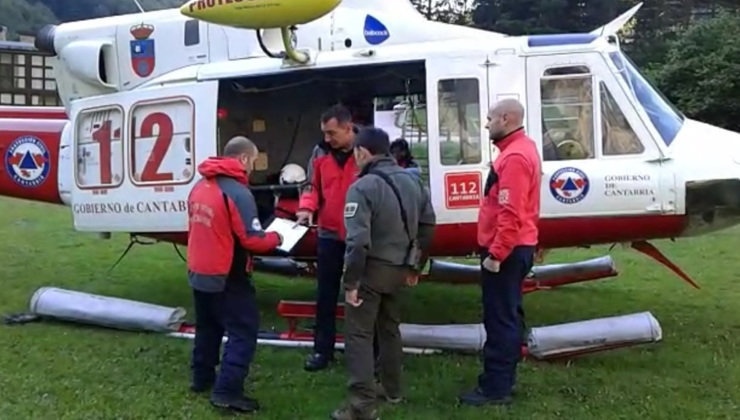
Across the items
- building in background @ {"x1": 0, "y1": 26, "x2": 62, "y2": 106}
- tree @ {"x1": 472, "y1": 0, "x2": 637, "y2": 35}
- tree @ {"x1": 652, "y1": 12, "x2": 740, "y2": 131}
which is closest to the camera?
tree @ {"x1": 652, "y1": 12, "x2": 740, "y2": 131}

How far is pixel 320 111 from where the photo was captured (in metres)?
8.73

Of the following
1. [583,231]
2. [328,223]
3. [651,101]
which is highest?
[651,101]

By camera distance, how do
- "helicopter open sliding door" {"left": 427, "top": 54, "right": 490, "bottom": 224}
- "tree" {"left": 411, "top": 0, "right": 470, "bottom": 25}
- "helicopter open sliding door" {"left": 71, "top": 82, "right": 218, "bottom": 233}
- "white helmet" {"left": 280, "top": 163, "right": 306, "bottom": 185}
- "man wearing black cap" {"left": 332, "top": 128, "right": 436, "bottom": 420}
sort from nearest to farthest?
"man wearing black cap" {"left": 332, "top": 128, "right": 436, "bottom": 420} < "helicopter open sliding door" {"left": 427, "top": 54, "right": 490, "bottom": 224} < "helicopter open sliding door" {"left": 71, "top": 82, "right": 218, "bottom": 233} < "white helmet" {"left": 280, "top": 163, "right": 306, "bottom": 185} < "tree" {"left": 411, "top": 0, "right": 470, "bottom": 25}

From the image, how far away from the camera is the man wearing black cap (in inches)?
206

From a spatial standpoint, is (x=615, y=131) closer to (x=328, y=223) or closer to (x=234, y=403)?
(x=328, y=223)

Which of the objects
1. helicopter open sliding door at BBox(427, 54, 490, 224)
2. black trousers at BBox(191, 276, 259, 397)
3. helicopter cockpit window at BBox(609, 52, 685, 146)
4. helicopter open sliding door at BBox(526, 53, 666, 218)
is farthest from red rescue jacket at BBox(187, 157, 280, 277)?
helicopter cockpit window at BBox(609, 52, 685, 146)

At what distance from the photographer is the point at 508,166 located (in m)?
5.59

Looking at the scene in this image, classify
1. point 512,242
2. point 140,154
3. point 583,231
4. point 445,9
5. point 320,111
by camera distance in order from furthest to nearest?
point 445,9 → point 320,111 → point 140,154 → point 583,231 → point 512,242

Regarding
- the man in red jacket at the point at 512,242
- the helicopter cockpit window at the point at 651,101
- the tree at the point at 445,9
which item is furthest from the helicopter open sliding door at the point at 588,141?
the tree at the point at 445,9

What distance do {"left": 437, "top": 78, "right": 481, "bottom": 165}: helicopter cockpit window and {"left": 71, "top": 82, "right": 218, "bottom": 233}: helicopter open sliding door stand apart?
1931 millimetres

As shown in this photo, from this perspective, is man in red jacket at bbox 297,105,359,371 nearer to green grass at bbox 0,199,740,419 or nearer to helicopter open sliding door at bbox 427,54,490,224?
green grass at bbox 0,199,740,419

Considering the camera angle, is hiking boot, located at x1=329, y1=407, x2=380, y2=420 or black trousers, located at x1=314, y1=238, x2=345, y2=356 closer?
hiking boot, located at x1=329, y1=407, x2=380, y2=420

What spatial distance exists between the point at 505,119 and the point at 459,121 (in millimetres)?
1328

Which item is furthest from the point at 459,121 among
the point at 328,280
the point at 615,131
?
the point at 328,280
